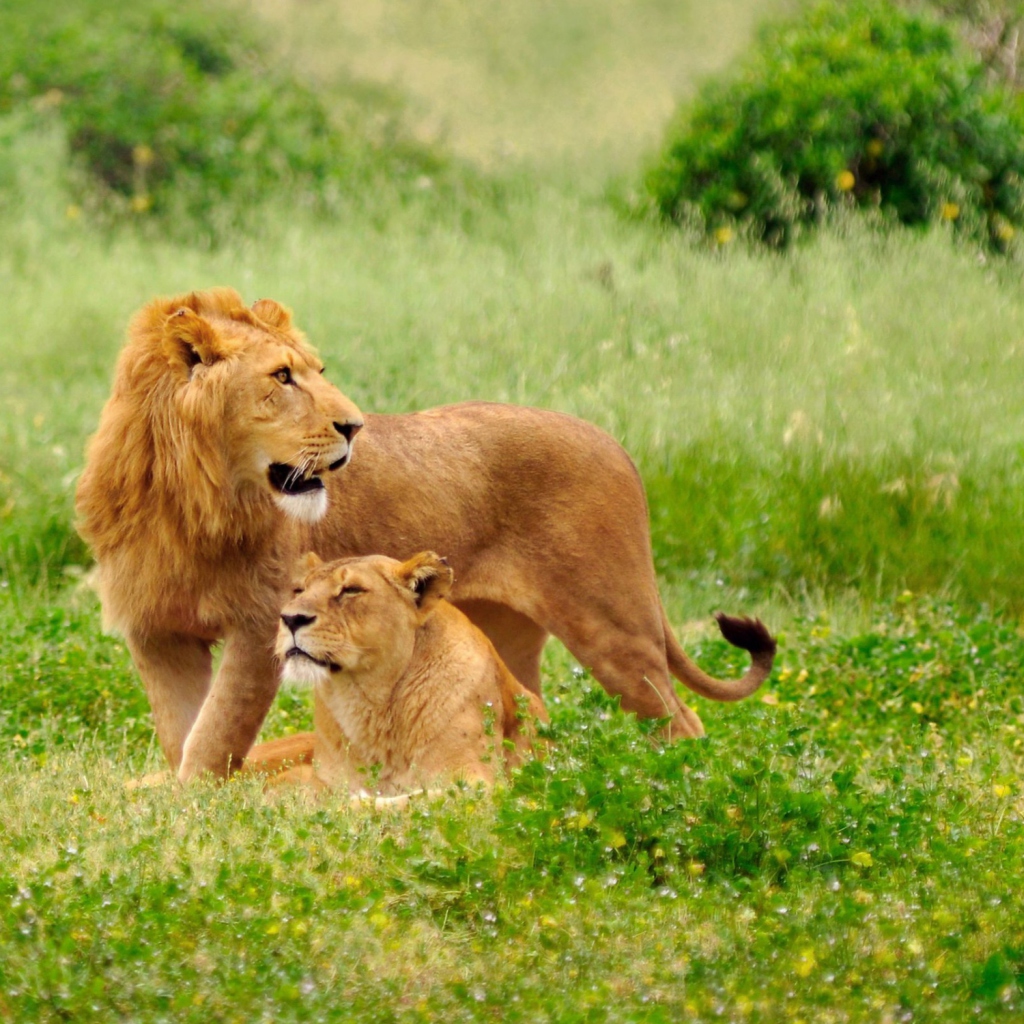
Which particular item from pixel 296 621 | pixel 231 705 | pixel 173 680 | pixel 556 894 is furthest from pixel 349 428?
pixel 556 894

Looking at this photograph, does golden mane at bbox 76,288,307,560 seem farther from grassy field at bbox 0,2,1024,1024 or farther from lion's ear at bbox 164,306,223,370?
grassy field at bbox 0,2,1024,1024

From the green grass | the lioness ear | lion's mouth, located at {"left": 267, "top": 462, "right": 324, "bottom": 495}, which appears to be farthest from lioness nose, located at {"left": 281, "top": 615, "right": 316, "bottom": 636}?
the green grass

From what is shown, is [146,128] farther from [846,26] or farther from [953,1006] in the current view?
[953,1006]

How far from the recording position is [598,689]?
5426 mm

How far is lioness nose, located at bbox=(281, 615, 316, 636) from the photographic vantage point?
5.27 meters

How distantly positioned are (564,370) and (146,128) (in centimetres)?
645

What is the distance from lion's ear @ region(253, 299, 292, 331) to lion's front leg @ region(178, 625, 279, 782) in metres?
0.96

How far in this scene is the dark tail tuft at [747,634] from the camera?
626 centimetres

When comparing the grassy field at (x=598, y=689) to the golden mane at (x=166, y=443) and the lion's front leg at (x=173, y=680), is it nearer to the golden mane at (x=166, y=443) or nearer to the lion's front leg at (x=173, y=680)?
the lion's front leg at (x=173, y=680)

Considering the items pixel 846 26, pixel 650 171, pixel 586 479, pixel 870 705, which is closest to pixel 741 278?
pixel 650 171

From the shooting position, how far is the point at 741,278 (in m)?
12.2

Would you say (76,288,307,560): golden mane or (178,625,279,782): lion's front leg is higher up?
(76,288,307,560): golden mane

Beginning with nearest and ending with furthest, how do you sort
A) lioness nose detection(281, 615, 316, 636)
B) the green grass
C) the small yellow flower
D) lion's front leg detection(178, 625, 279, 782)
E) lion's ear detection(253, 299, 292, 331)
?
the green grass
the small yellow flower
lioness nose detection(281, 615, 316, 636)
lion's front leg detection(178, 625, 279, 782)
lion's ear detection(253, 299, 292, 331)

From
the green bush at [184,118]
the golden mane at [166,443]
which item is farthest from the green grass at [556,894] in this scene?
the green bush at [184,118]
